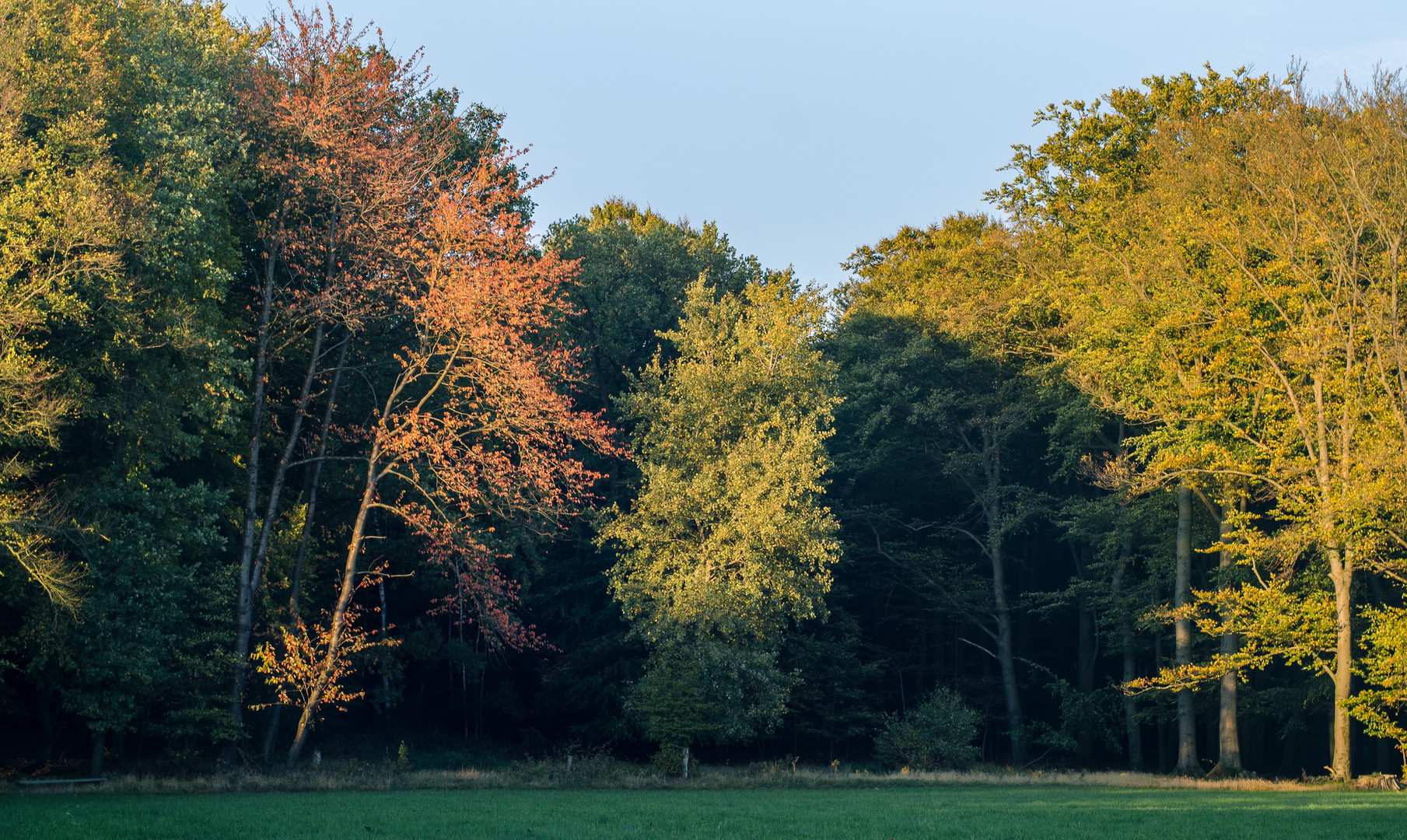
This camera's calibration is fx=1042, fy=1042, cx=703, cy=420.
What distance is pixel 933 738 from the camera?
1211 inches

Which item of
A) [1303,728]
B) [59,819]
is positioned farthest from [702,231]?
[59,819]

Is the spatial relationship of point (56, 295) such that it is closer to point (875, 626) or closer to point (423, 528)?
point (423, 528)

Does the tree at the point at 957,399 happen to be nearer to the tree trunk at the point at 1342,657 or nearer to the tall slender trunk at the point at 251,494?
the tree trunk at the point at 1342,657

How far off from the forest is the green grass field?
3.92 m

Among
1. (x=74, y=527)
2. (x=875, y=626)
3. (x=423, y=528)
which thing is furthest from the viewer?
(x=875, y=626)

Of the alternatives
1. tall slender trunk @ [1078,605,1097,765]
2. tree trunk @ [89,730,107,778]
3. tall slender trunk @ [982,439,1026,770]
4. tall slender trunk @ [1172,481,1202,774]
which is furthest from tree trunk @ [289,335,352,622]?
tall slender trunk @ [1078,605,1097,765]

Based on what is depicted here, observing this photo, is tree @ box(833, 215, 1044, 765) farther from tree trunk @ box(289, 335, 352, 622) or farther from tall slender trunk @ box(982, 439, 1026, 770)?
tree trunk @ box(289, 335, 352, 622)

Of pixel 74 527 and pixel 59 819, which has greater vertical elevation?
pixel 74 527

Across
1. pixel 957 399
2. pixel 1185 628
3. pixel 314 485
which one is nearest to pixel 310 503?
pixel 314 485

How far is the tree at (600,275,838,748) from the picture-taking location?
89.4 feet

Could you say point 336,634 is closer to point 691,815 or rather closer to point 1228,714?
point 691,815

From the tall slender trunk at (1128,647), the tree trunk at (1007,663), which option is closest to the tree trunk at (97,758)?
the tree trunk at (1007,663)

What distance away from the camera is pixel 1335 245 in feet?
81.7

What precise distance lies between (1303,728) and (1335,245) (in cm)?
1565
